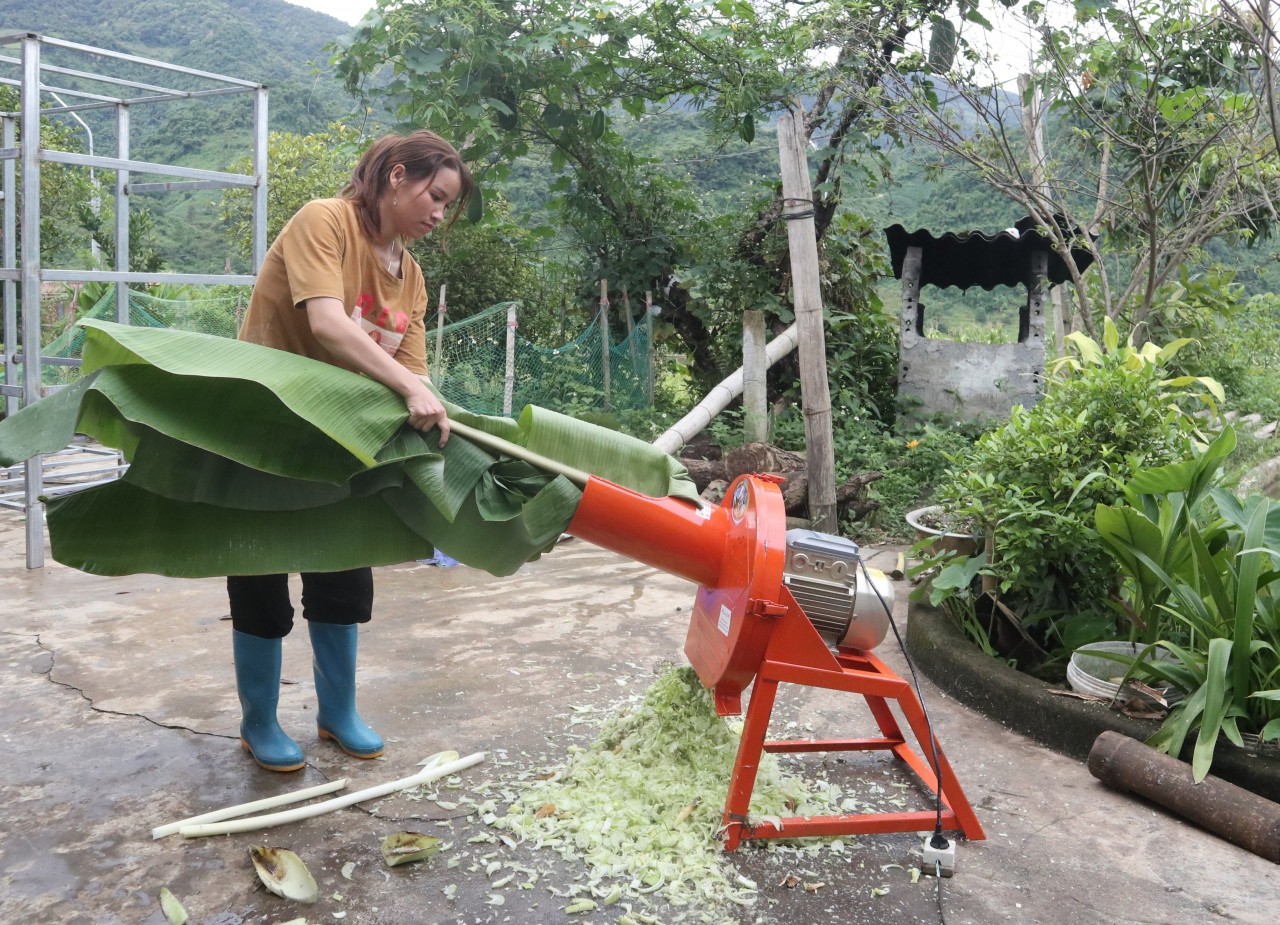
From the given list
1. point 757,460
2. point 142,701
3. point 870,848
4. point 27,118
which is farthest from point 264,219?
point 870,848

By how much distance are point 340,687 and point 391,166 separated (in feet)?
4.84

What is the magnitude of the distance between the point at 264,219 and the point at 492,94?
271cm

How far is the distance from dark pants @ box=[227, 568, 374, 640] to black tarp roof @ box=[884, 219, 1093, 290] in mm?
6411

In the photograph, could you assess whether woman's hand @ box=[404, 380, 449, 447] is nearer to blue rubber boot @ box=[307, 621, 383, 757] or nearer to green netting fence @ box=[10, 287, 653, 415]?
blue rubber boot @ box=[307, 621, 383, 757]

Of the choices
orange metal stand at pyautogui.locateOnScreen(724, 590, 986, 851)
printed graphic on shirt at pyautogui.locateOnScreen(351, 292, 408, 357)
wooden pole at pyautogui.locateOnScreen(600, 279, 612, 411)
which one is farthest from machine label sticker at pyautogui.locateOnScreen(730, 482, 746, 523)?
wooden pole at pyautogui.locateOnScreen(600, 279, 612, 411)

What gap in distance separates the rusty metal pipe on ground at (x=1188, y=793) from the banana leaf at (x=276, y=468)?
1.56 m

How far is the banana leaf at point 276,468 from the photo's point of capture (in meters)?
2.10

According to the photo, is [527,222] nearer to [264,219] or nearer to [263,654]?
[264,219]

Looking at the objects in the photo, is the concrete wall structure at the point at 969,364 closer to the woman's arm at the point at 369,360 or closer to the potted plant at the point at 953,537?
the potted plant at the point at 953,537

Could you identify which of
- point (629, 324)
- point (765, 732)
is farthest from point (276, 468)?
point (629, 324)

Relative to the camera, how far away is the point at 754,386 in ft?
23.3

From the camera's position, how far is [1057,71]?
20.7 ft

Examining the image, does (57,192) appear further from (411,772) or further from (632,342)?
(411,772)

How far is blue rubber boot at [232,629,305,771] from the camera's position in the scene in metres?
2.85
